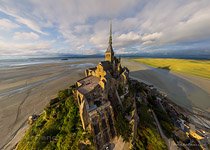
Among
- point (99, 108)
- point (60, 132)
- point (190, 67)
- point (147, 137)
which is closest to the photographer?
point (60, 132)

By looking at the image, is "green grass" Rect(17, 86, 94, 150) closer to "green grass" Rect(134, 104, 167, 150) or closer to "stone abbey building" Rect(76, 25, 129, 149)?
"stone abbey building" Rect(76, 25, 129, 149)

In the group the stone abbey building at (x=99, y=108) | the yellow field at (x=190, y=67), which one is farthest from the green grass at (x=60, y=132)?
the yellow field at (x=190, y=67)

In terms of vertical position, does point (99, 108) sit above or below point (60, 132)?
above

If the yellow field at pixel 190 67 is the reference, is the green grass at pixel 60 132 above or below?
above

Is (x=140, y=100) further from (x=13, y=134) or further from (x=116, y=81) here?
(x=13, y=134)

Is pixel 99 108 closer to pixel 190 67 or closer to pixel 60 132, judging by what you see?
pixel 60 132

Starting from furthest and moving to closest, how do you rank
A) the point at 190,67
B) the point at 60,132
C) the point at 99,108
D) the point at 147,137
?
the point at 190,67
the point at 147,137
the point at 99,108
the point at 60,132

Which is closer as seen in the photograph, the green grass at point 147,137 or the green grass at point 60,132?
the green grass at point 60,132

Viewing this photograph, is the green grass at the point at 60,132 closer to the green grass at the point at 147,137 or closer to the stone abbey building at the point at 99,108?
the stone abbey building at the point at 99,108

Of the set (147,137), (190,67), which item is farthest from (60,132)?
(190,67)

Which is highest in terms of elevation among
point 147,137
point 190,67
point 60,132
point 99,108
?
point 99,108

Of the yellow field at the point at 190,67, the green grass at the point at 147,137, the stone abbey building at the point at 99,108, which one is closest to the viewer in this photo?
the stone abbey building at the point at 99,108

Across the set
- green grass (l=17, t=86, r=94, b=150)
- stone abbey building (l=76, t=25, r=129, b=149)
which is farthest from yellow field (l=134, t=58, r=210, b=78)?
green grass (l=17, t=86, r=94, b=150)
